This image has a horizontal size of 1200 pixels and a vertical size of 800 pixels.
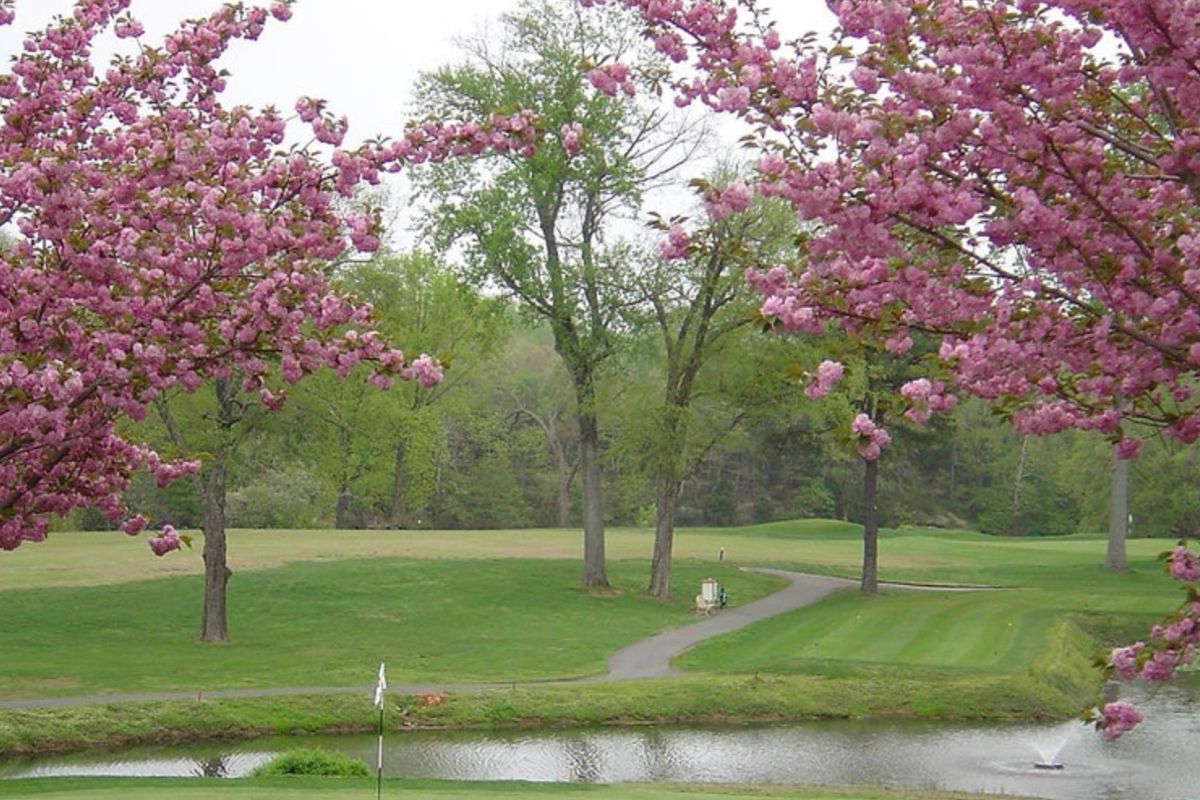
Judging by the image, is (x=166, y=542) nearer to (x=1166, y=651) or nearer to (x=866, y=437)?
(x=866, y=437)

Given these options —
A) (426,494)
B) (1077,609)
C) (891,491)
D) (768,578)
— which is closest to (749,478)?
(891,491)

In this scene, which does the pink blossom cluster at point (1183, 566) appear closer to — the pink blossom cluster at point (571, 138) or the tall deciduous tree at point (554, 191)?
the pink blossom cluster at point (571, 138)

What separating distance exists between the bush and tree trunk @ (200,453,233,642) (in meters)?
13.3

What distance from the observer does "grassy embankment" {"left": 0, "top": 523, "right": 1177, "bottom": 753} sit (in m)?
25.1

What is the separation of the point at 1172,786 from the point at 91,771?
14.9 meters

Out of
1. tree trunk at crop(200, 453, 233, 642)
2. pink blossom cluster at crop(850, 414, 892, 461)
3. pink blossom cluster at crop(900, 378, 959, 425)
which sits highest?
pink blossom cluster at crop(900, 378, 959, 425)

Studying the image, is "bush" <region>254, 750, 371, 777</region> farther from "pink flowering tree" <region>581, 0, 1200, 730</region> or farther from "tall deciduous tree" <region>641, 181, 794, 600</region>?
"tall deciduous tree" <region>641, 181, 794, 600</region>

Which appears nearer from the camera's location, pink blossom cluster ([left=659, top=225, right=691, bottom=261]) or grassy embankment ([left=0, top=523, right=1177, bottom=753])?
pink blossom cluster ([left=659, top=225, right=691, bottom=261])

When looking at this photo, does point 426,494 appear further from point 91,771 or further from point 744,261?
point 744,261

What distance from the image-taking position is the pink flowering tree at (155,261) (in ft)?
28.5

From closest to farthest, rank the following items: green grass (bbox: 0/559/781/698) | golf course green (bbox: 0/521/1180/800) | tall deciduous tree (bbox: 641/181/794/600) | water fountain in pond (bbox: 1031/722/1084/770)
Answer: water fountain in pond (bbox: 1031/722/1084/770)
golf course green (bbox: 0/521/1180/800)
green grass (bbox: 0/559/781/698)
tall deciduous tree (bbox: 641/181/794/600)

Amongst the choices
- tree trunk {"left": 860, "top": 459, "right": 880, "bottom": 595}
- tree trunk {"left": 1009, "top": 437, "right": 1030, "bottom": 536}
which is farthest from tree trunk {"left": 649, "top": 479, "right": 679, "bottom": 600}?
tree trunk {"left": 1009, "top": 437, "right": 1030, "bottom": 536}

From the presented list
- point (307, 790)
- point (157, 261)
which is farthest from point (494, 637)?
point (157, 261)

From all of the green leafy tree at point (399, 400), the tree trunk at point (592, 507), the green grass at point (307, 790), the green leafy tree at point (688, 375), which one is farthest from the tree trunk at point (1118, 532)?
the green grass at point (307, 790)
